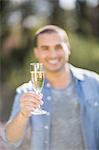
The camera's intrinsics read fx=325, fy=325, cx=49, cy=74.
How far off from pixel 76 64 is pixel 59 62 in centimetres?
6

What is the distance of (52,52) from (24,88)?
6.0 inches

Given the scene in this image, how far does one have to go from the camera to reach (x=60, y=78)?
42.9 inches

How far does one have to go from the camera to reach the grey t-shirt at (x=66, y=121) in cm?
108

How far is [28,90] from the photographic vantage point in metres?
1.07

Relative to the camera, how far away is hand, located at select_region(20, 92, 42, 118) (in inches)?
39.6

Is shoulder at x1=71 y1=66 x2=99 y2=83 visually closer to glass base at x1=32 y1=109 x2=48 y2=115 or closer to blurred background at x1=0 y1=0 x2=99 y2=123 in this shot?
blurred background at x1=0 y1=0 x2=99 y2=123

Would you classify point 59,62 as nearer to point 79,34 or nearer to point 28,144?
point 79,34

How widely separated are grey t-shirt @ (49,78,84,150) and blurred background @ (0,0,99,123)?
0.12 meters

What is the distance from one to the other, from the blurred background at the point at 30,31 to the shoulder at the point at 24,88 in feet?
0.06

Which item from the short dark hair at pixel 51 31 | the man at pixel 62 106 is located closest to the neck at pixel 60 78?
the man at pixel 62 106

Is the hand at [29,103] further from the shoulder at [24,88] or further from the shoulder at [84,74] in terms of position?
the shoulder at [84,74]

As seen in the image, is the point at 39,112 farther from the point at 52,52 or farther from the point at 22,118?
the point at 52,52

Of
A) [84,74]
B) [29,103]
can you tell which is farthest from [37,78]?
[84,74]

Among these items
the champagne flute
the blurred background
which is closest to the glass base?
the champagne flute
